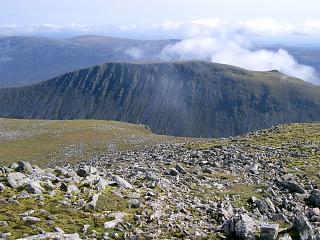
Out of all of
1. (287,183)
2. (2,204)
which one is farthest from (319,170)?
(2,204)

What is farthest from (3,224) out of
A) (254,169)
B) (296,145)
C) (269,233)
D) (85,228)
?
(296,145)

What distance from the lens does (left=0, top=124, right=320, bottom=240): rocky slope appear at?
19.2 m

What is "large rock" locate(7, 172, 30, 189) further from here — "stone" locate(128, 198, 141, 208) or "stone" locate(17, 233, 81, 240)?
"stone" locate(17, 233, 81, 240)

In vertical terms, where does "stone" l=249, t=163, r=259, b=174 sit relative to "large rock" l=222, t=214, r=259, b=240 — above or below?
below

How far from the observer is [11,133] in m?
114

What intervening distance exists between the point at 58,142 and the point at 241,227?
85.6 m

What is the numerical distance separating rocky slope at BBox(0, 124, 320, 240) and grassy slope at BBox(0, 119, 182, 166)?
157 feet

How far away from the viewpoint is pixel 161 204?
908 inches

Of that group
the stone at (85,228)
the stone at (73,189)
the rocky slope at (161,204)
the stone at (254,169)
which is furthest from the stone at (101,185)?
the stone at (254,169)

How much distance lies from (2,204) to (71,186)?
409 centimetres

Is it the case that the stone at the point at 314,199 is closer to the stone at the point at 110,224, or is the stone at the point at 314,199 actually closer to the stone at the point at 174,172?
the stone at the point at 174,172

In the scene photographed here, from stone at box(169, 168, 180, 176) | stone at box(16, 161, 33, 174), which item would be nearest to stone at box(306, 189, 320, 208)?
stone at box(169, 168, 180, 176)

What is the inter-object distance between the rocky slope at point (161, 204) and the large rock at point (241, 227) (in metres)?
0.04

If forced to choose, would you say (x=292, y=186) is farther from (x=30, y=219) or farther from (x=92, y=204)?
(x=30, y=219)
